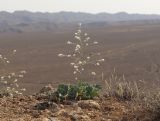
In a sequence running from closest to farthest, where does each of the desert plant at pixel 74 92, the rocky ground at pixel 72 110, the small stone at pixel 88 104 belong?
the rocky ground at pixel 72 110 < the small stone at pixel 88 104 < the desert plant at pixel 74 92

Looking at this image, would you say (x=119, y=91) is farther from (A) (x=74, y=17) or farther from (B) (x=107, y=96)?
(A) (x=74, y=17)

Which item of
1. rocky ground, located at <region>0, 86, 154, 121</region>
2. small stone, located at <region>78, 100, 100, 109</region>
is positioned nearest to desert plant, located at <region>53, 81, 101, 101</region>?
rocky ground, located at <region>0, 86, 154, 121</region>

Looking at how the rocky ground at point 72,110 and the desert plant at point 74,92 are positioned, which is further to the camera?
the desert plant at point 74,92

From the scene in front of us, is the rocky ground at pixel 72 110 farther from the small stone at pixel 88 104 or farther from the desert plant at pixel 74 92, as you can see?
the desert plant at pixel 74 92

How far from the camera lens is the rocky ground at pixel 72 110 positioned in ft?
17.3

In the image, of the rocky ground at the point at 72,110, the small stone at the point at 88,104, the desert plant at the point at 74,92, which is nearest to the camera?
the rocky ground at the point at 72,110

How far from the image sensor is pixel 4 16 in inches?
4909

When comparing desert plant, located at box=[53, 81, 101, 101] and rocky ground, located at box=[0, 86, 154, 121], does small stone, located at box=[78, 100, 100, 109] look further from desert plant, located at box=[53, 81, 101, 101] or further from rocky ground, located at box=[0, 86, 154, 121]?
desert plant, located at box=[53, 81, 101, 101]

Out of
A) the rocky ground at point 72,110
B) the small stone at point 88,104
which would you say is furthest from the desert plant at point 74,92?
the small stone at point 88,104

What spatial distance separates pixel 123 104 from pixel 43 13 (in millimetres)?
147453

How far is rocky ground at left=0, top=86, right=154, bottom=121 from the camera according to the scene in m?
5.29

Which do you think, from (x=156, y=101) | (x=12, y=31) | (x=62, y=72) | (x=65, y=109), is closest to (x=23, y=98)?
(x=65, y=109)

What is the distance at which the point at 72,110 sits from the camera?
5.63 m

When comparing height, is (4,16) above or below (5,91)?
below
